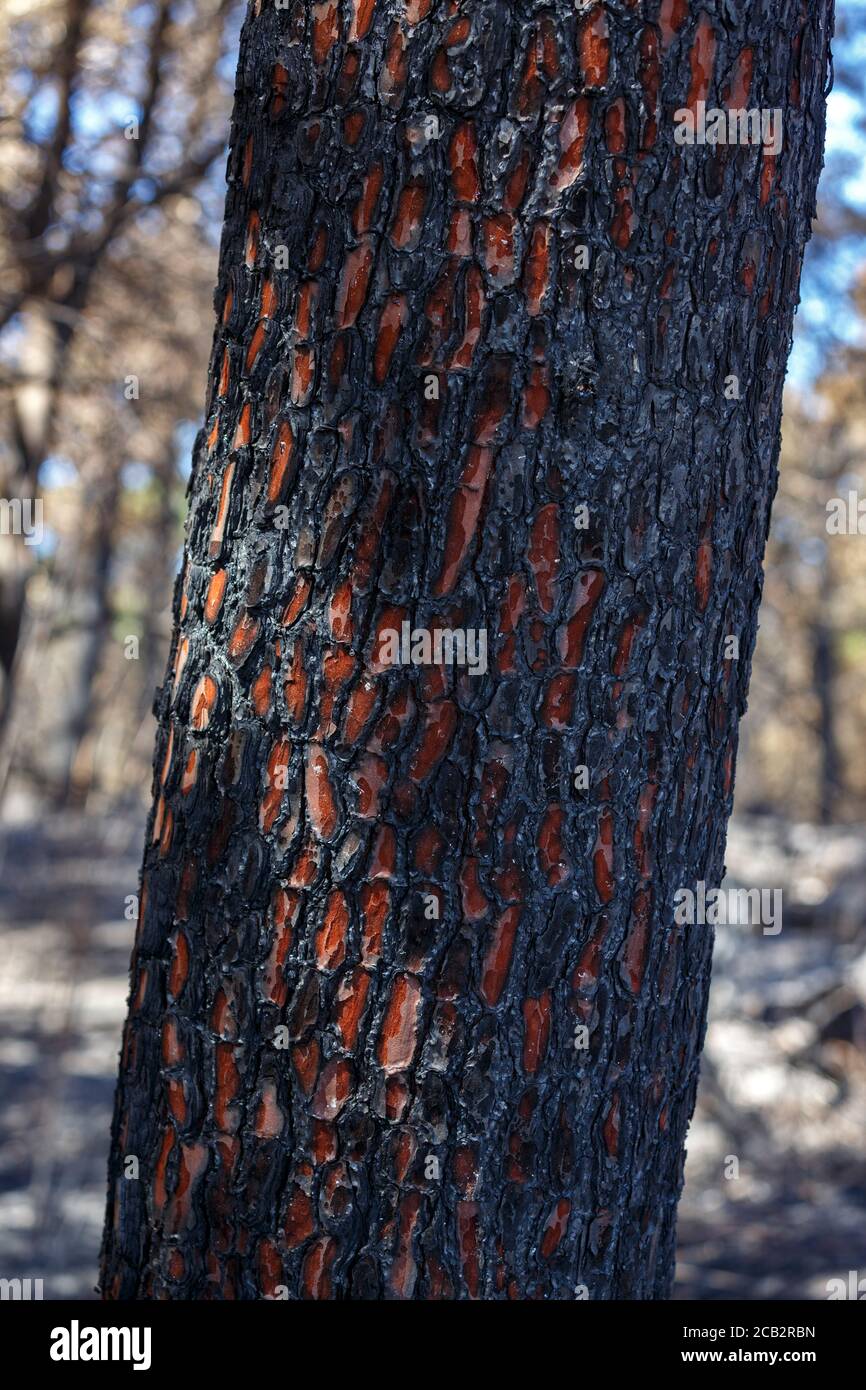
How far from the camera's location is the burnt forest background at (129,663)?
512 cm

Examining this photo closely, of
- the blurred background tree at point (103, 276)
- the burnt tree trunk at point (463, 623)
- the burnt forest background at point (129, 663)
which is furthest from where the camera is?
the blurred background tree at point (103, 276)

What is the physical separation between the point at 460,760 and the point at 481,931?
0.18m

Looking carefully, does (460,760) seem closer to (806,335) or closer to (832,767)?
(806,335)

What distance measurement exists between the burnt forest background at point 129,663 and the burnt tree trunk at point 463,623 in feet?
11.5

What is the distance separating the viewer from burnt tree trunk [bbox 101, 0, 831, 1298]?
124cm

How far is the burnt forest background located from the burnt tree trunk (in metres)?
3.50

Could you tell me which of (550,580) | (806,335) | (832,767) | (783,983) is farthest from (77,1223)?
(832,767)

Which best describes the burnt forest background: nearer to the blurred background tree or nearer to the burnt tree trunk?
the blurred background tree

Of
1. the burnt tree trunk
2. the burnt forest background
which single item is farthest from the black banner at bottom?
the burnt forest background

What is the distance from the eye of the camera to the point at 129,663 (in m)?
7.06
